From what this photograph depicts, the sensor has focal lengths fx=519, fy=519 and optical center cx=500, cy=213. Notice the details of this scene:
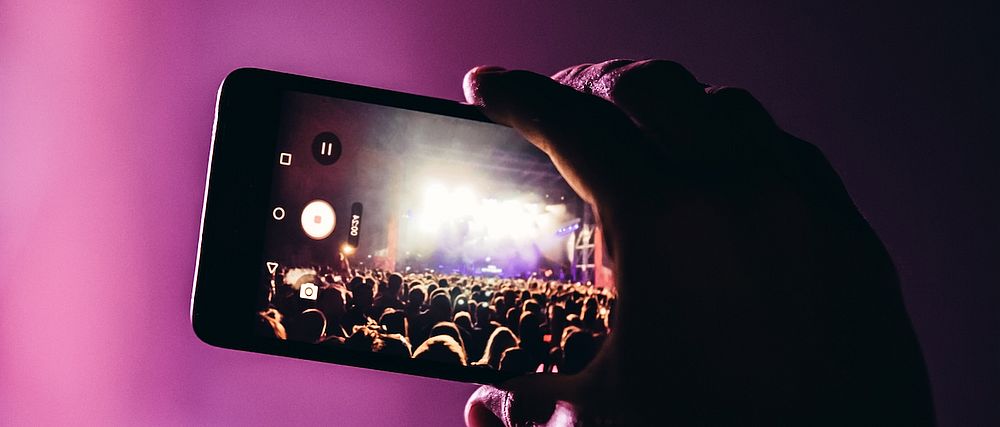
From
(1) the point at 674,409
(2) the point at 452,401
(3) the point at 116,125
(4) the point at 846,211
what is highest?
(3) the point at 116,125

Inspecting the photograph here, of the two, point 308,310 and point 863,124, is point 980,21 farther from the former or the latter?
point 308,310

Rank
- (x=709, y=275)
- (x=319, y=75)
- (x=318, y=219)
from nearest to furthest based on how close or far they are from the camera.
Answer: (x=709, y=275)
(x=318, y=219)
(x=319, y=75)

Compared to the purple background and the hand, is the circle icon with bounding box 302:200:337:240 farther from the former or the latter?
the purple background

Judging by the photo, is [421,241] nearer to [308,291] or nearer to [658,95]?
[308,291]

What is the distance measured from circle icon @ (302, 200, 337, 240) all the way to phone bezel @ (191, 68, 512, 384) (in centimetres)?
3

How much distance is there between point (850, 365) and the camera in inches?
14.0

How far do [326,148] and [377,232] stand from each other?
9 centimetres

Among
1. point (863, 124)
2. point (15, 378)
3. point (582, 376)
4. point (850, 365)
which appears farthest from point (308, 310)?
point (863, 124)

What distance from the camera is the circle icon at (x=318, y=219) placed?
17.9 inches

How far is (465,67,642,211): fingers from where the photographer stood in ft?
1.19

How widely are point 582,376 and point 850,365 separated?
185 millimetres

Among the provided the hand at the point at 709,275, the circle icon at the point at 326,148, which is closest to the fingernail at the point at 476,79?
the hand at the point at 709,275

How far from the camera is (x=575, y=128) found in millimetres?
367

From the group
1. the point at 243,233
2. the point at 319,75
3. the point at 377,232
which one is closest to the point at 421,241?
the point at 377,232
